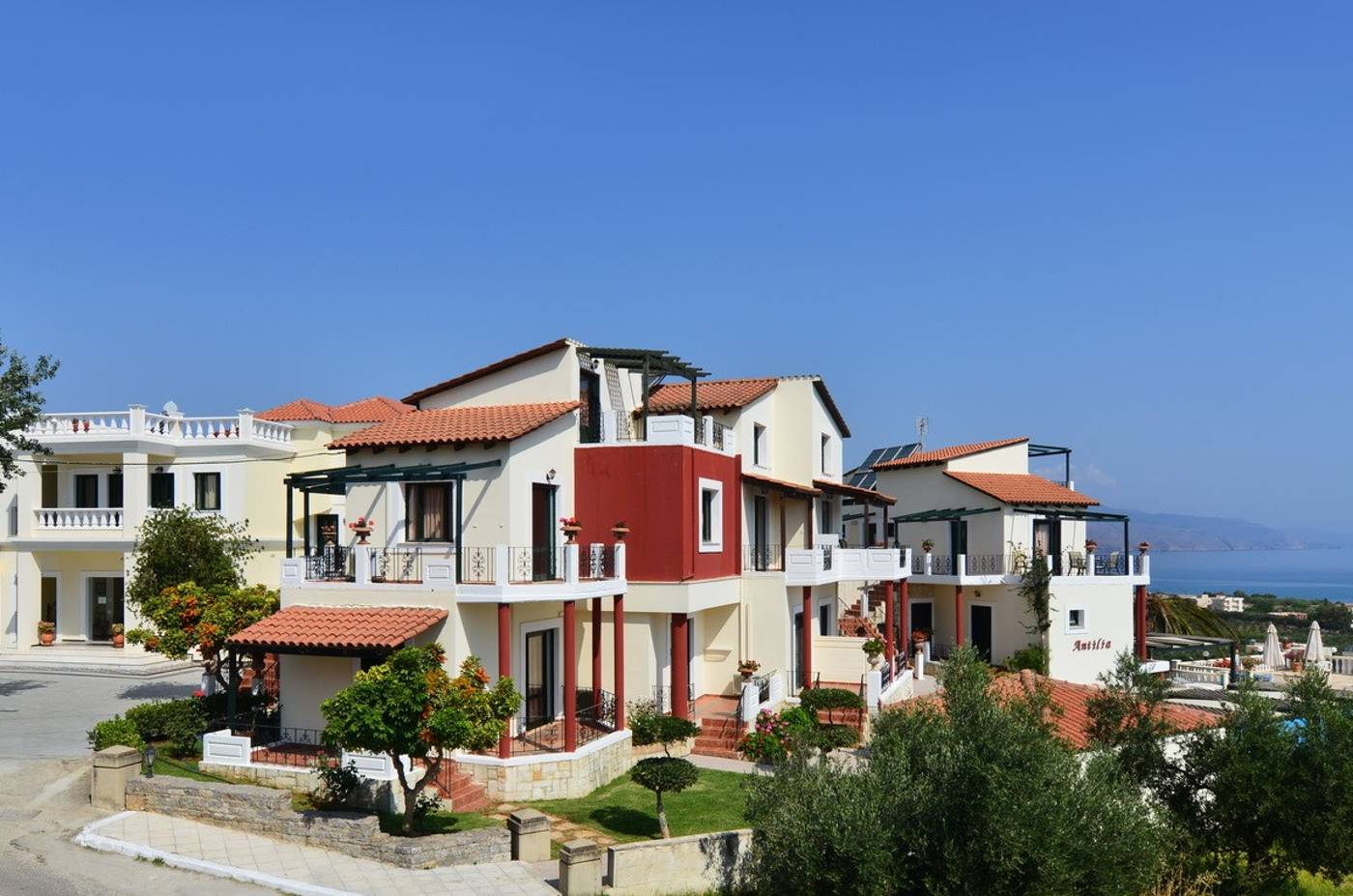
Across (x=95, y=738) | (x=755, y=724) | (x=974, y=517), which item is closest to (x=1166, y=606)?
(x=974, y=517)

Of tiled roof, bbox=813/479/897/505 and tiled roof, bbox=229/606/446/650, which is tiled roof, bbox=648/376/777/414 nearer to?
tiled roof, bbox=813/479/897/505

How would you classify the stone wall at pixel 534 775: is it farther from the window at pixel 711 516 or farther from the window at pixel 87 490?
the window at pixel 87 490

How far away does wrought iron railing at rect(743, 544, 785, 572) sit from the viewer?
29.5m

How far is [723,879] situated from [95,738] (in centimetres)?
1198

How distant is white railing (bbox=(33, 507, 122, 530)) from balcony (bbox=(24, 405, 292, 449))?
2.27 meters

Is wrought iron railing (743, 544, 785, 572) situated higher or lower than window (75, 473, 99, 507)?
lower

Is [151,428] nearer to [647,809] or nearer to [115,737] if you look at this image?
[115,737]

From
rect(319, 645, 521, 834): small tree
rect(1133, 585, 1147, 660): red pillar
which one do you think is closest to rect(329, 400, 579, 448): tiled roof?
rect(319, 645, 521, 834): small tree

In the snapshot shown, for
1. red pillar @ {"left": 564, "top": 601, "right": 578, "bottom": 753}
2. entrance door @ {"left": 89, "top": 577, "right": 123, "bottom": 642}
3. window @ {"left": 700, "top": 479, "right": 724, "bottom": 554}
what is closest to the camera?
red pillar @ {"left": 564, "top": 601, "right": 578, "bottom": 753}

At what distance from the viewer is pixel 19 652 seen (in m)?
35.4

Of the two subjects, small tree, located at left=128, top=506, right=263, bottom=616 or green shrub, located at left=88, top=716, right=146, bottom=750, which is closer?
green shrub, located at left=88, top=716, right=146, bottom=750

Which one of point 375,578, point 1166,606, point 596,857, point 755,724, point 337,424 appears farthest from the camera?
point 1166,606

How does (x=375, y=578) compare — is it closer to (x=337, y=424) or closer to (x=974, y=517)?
(x=337, y=424)

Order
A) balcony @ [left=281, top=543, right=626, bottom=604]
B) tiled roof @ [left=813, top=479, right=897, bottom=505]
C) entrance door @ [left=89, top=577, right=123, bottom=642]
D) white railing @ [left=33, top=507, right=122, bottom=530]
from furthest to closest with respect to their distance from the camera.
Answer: entrance door @ [left=89, top=577, right=123, bottom=642] → white railing @ [left=33, top=507, right=122, bottom=530] → tiled roof @ [left=813, top=479, right=897, bottom=505] → balcony @ [left=281, top=543, right=626, bottom=604]
